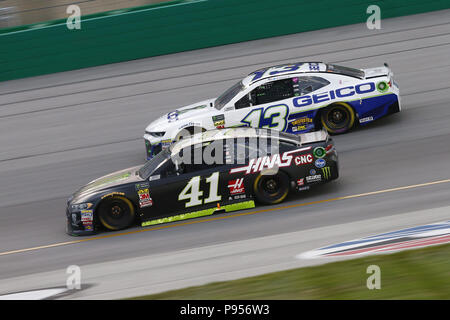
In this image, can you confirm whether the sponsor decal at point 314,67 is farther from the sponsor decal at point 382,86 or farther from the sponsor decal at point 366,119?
the sponsor decal at point 366,119

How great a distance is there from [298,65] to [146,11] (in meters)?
9.85

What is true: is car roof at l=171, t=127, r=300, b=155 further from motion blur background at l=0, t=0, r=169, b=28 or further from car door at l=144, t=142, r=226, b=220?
motion blur background at l=0, t=0, r=169, b=28

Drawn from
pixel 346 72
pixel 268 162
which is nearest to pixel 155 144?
pixel 268 162

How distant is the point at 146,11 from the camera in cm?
2195

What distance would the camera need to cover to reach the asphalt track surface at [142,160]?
9273 millimetres

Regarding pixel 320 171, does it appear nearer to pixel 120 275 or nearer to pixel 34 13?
pixel 120 275

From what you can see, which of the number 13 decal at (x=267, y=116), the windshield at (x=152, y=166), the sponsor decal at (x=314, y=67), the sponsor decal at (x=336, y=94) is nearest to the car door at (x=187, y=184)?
the windshield at (x=152, y=166)

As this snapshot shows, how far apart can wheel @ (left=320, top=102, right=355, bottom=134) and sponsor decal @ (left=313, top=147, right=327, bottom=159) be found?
112 inches

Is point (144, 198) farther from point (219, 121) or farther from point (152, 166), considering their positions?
point (219, 121)

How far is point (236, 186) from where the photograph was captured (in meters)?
10.5

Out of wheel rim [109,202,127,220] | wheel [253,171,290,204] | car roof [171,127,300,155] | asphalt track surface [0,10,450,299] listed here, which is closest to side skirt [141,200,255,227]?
asphalt track surface [0,10,450,299]

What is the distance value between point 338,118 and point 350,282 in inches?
274

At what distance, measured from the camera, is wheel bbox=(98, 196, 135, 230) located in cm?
1064
